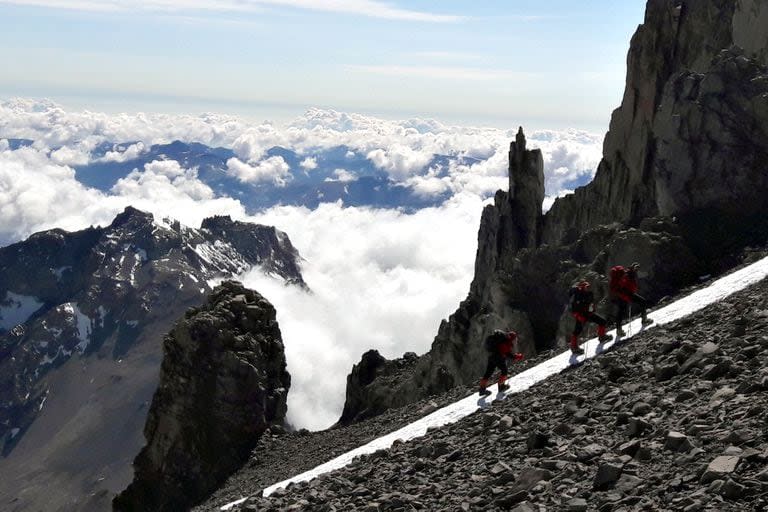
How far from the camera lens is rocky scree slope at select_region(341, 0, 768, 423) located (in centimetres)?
4981

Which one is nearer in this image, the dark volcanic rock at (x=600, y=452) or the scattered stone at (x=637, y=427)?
the dark volcanic rock at (x=600, y=452)

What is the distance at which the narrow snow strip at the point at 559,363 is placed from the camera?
33.8m

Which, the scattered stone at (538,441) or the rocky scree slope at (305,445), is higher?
the scattered stone at (538,441)

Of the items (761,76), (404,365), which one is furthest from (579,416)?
(404,365)

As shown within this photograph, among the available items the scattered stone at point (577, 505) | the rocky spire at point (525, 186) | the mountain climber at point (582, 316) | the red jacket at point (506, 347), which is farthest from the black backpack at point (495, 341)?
the rocky spire at point (525, 186)

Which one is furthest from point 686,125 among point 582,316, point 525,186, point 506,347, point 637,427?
point 637,427

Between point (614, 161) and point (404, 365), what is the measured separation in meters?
30.5

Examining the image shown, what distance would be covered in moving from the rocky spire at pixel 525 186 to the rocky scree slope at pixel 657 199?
267 centimetres

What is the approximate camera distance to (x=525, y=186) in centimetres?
9625

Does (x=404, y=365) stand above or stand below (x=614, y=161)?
below

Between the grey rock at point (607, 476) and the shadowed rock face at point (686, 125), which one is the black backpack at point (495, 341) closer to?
the grey rock at point (607, 476)

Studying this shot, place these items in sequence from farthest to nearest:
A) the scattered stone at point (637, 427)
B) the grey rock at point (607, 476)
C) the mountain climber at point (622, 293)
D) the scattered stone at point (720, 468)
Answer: the mountain climber at point (622, 293), the scattered stone at point (637, 427), the grey rock at point (607, 476), the scattered stone at point (720, 468)

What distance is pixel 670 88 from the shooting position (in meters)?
63.7

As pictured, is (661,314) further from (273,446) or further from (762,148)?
(273,446)
